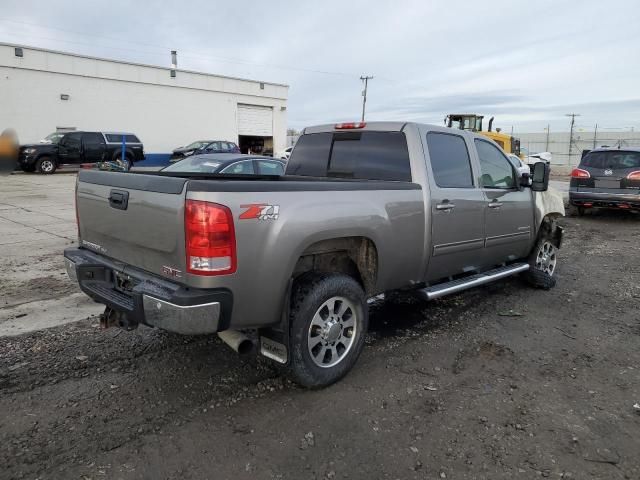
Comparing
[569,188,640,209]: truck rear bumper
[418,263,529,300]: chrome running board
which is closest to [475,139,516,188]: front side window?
[418,263,529,300]: chrome running board

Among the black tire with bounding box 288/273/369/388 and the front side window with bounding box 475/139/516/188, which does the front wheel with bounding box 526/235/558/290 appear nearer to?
the front side window with bounding box 475/139/516/188

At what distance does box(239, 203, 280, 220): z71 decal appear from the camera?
2.82m

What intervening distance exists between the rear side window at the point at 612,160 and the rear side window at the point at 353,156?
32.7 ft

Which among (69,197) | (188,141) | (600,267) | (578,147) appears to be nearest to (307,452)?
(600,267)

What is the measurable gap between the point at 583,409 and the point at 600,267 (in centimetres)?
500

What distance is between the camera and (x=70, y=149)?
70.7 feet

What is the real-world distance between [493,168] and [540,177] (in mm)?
602

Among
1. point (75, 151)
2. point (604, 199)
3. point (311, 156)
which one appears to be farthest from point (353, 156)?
point (75, 151)

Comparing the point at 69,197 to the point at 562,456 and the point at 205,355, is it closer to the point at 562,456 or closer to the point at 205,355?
the point at 205,355

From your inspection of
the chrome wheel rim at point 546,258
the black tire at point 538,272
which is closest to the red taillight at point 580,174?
the chrome wheel rim at point 546,258

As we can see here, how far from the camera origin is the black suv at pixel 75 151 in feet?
67.2

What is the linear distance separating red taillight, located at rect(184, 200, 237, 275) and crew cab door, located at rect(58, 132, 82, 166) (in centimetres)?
2163

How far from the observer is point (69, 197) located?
44.8 ft

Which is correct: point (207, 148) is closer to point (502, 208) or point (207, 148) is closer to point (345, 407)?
point (502, 208)
